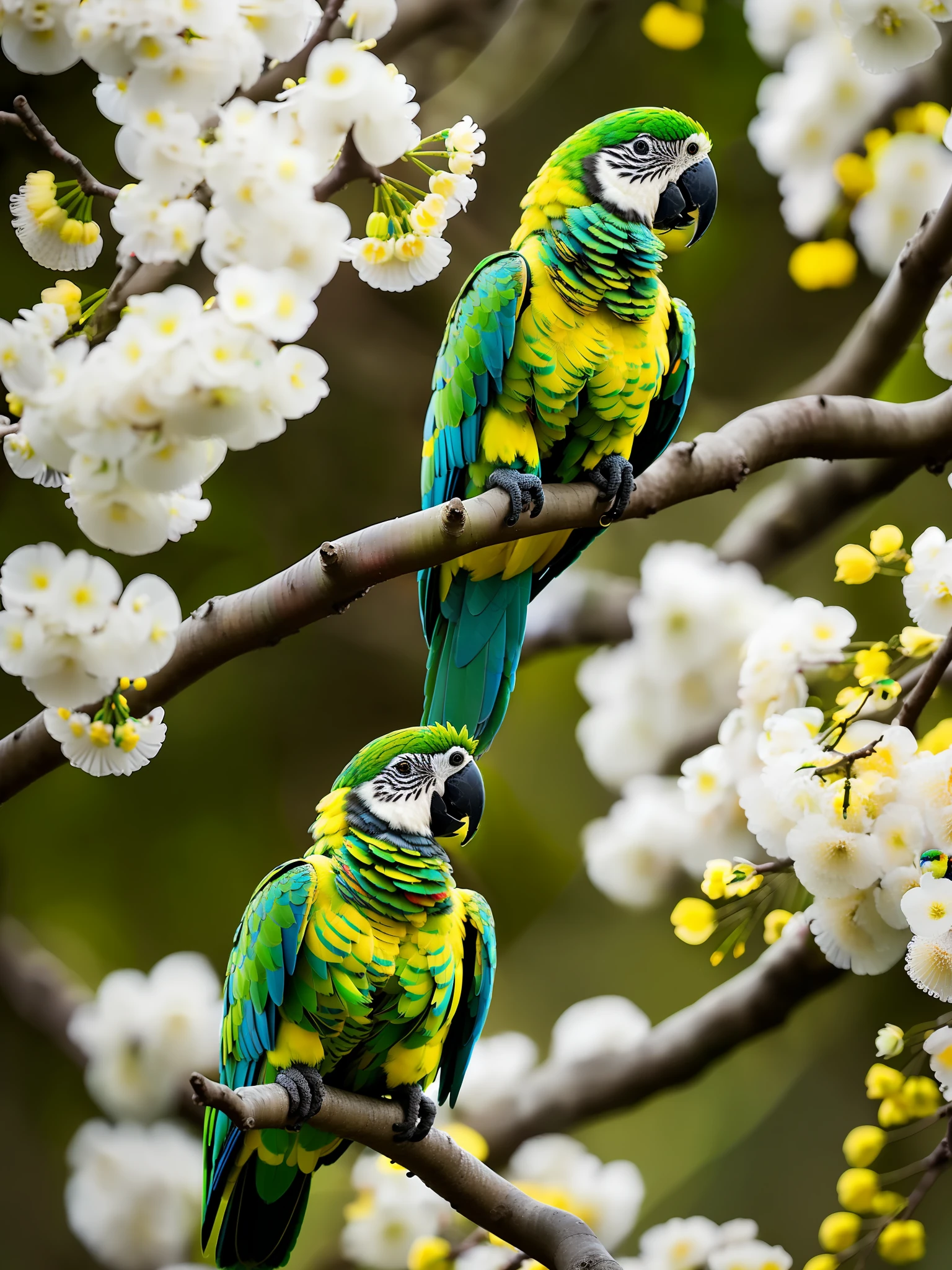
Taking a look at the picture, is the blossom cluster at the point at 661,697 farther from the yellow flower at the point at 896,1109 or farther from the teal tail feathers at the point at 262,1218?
the teal tail feathers at the point at 262,1218

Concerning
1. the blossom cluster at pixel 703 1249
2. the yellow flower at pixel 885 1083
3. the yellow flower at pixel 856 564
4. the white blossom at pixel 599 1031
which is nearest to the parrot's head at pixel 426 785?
the yellow flower at pixel 856 564

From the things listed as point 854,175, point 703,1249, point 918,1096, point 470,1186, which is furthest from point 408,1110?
point 854,175

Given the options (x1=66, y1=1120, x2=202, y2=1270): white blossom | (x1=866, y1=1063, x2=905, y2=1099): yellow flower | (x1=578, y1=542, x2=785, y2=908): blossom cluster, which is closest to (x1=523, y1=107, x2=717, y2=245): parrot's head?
(x1=578, y1=542, x2=785, y2=908): blossom cluster

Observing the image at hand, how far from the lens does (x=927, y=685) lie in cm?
148

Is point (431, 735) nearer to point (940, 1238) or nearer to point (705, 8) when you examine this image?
point (940, 1238)

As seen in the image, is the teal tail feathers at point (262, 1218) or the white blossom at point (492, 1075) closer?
the teal tail feathers at point (262, 1218)

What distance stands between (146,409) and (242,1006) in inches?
34.4

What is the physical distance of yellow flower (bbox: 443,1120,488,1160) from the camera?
2188mm

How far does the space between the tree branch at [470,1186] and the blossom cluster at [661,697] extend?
102 cm

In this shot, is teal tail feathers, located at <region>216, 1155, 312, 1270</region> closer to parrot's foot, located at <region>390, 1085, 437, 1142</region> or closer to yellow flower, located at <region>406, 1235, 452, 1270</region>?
parrot's foot, located at <region>390, 1085, 437, 1142</region>

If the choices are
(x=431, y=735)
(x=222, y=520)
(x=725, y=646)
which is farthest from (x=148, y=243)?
(x=222, y=520)

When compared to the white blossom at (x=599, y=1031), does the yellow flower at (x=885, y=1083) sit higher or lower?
lower

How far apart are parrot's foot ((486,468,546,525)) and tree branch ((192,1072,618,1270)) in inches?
29.9

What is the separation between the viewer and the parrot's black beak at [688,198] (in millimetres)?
1805
